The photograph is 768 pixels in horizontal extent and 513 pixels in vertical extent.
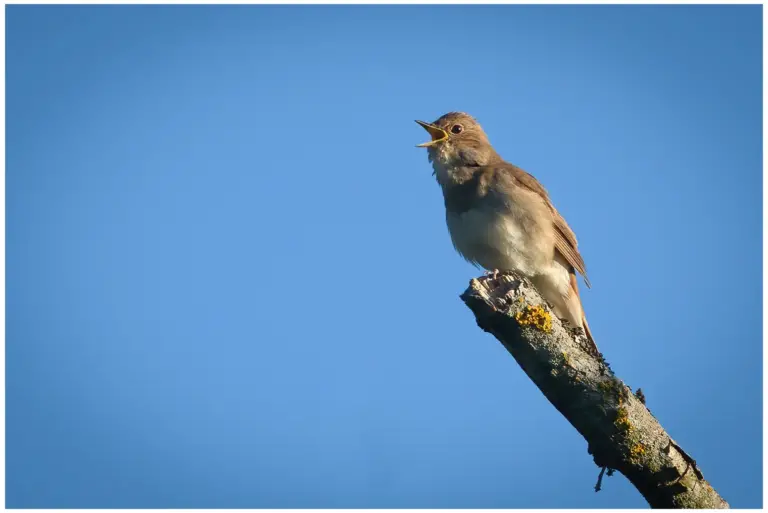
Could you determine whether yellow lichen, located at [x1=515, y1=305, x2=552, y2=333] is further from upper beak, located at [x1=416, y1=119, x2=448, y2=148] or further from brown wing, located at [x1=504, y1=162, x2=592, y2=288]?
upper beak, located at [x1=416, y1=119, x2=448, y2=148]

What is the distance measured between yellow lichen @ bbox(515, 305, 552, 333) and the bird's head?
4.30m

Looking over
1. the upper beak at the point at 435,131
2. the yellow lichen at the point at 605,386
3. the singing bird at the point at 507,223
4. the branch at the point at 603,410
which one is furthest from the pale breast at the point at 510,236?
the yellow lichen at the point at 605,386

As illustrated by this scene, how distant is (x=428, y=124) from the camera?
10.4 metres

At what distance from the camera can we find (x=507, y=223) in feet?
29.0

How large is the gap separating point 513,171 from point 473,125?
1.30 meters

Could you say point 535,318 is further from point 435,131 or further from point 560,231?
point 435,131

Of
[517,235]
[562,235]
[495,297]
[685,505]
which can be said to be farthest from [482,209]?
[685,505]

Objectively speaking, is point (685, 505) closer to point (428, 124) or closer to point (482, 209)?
point (482, 209)

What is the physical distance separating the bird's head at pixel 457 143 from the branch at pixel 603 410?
433cm

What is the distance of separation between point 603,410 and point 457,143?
5432 millimetres

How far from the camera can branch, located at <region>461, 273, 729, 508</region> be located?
5188 mm

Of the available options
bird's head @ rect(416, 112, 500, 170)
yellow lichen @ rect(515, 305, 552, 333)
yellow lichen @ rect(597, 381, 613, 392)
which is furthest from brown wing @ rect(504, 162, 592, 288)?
Result: yellow lichen @ rect(597, 381, 613, 392)

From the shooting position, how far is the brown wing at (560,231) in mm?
9367

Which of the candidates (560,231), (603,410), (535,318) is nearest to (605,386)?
(603,410)
